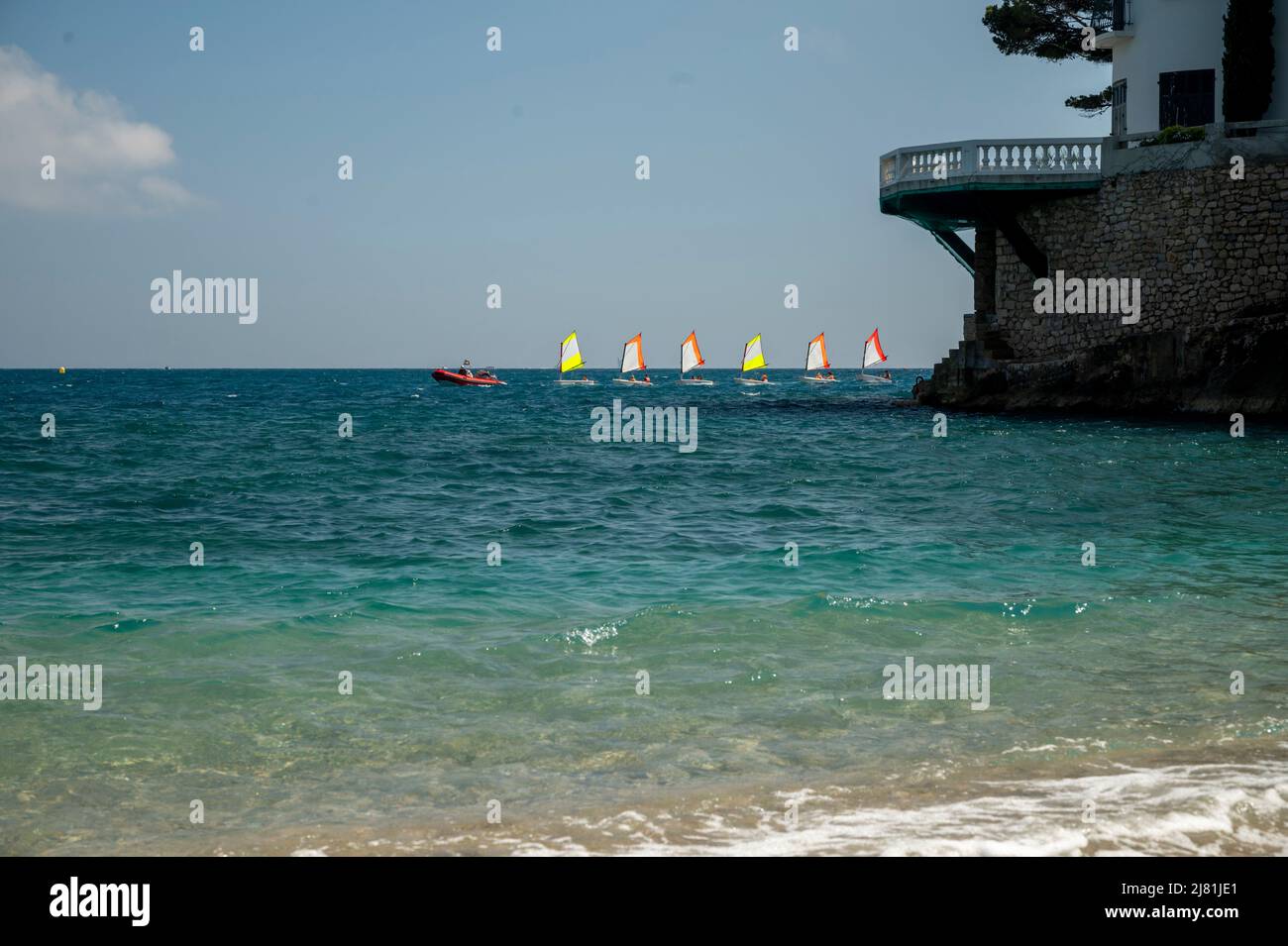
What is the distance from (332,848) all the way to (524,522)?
12794mm

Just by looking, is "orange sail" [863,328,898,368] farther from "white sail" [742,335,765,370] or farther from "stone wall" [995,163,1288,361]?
"stone wall" [995,163,1288,361]

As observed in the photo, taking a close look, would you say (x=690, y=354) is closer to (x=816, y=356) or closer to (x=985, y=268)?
(x=816, y=356)

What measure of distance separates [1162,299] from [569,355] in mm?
64338

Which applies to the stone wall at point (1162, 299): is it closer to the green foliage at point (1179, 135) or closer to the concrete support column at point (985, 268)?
the concrete support column at point (985, 268)

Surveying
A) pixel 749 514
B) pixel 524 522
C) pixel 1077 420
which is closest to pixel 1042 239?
pixel 1077 420

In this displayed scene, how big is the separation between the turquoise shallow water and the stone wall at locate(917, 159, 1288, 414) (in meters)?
10.4

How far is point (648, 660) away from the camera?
33.3ft

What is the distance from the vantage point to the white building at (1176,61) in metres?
33.1

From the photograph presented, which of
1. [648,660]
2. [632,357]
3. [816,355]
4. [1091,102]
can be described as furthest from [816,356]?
[648,660]

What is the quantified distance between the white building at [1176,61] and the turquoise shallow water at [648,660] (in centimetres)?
1595

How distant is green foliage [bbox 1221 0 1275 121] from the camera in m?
32.5

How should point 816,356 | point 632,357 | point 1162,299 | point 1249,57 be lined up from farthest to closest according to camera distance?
point 816,356
point 632,357
point 1162,299
point 1249,57

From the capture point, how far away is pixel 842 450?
3058 cm
